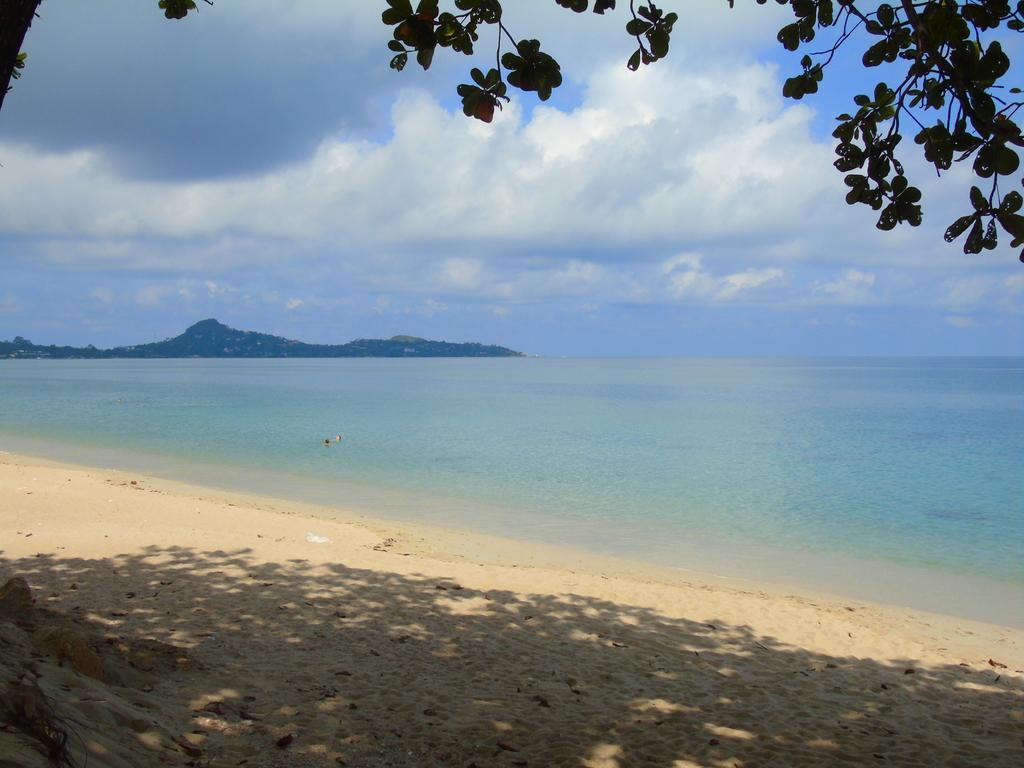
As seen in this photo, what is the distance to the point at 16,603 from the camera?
505cm

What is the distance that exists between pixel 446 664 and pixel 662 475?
17.6 meters

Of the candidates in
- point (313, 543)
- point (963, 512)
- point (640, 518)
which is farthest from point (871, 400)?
point (313, 543)

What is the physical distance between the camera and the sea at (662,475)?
13047 mm

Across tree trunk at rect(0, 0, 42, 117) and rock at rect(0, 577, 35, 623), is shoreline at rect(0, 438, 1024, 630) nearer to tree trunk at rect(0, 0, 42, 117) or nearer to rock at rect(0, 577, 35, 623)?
rock at rect(0, 577, 35, 623)

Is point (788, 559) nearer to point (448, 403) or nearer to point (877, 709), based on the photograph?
point (877, 709)

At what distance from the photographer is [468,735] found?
4.45 m

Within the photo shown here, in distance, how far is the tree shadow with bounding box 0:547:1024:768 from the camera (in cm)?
432

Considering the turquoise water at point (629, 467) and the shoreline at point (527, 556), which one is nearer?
the shoreline at point (527, 556)

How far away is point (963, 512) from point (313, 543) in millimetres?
15679

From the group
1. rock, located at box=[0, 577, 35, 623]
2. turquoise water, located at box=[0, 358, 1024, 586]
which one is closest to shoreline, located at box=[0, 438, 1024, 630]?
turquoise water, located at box=[0, 358, 1024, 586]

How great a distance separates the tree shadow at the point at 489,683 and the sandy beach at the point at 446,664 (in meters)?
0.02

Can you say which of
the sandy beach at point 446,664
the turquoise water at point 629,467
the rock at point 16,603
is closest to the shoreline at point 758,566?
the turquoise water at point 629,467

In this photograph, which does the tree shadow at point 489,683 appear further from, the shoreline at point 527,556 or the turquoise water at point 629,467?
the turquoise water at point 629,467

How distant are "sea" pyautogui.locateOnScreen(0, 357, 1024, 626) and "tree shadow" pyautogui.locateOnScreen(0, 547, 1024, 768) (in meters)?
4.86
